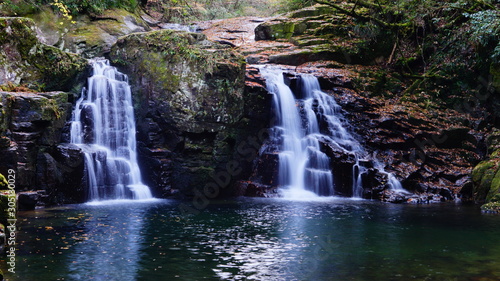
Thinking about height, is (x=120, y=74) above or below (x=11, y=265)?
above

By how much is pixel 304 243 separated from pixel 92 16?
15.3 m

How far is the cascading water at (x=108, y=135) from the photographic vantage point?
500 inches

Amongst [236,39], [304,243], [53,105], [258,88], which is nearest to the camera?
[304,243]

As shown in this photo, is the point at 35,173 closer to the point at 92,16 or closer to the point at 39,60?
the point at 39,60

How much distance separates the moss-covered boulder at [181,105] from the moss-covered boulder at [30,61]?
186 centimetres

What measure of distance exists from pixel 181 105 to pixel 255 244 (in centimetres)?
778

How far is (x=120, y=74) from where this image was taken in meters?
14.7

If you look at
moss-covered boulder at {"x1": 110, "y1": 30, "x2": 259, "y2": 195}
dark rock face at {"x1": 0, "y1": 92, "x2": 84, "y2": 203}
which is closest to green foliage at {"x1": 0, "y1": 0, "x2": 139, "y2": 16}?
moss-covered boulder at {"x1": 110, "y1": 30, "x2": 259, "y2": 195}

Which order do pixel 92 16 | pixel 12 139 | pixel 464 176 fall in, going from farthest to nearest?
pixel 92 16
pixel 464 176
pixel 12 139

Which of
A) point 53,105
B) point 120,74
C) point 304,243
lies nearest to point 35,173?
point 53,105

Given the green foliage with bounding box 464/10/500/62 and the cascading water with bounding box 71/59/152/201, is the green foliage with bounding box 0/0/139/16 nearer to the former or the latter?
the cascading water with bounding box 71/59/152/201

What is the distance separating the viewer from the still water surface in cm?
568

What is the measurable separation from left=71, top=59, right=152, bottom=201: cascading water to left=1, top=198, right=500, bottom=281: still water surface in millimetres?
1547

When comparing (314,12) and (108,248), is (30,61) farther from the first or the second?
(314,12)
